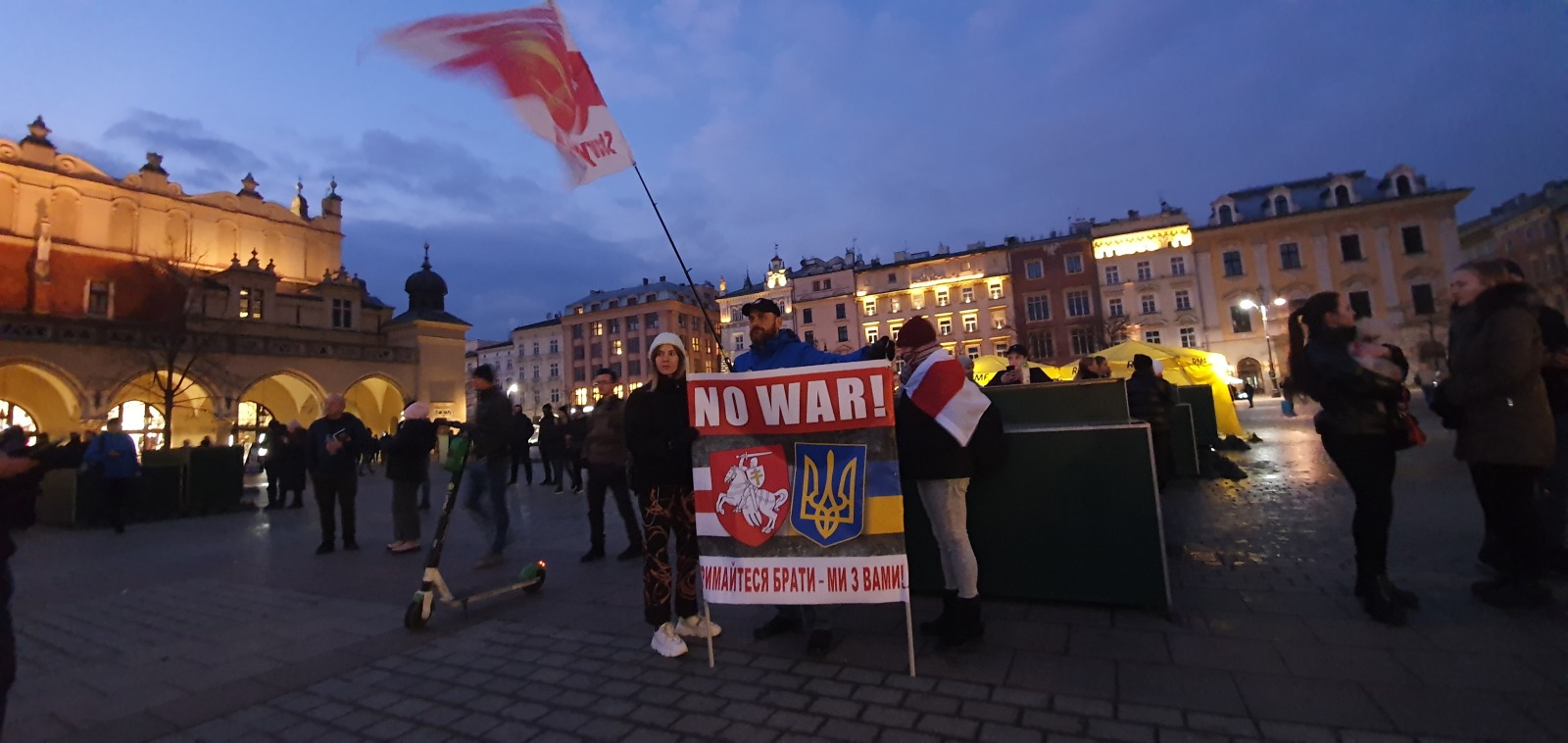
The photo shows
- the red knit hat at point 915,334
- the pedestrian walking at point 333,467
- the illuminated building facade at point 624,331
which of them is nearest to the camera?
the red knit hat at point 915,334

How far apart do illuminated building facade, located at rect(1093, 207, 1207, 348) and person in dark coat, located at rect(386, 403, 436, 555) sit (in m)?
51.1

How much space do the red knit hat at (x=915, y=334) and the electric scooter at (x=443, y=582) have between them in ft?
9.86

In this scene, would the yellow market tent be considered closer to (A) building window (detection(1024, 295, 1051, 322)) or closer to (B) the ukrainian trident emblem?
(B) the ukrainian trident emblem

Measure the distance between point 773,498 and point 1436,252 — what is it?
208 feet

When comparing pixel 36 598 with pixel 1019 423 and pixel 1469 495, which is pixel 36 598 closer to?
pixel 1019 423

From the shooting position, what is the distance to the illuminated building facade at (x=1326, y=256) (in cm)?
4619

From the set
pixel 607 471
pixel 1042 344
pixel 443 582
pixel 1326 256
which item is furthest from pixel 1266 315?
pixel 443 582

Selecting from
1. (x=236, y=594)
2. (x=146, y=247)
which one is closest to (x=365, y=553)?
(x=236, y=594)

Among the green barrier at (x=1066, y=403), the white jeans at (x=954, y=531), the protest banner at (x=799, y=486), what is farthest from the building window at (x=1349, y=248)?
the protest banner at (x=799, y=486)

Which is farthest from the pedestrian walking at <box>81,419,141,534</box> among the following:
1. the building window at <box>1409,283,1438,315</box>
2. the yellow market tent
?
the building window at <box>1409,283,1438,315</box>

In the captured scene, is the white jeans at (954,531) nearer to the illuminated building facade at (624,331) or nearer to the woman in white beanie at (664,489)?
the woman in white beanie at (664,489)

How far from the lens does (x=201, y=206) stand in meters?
36.8

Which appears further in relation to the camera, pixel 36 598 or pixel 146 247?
pixel 146 247

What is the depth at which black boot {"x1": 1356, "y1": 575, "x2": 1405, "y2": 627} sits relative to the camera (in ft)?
11.5
